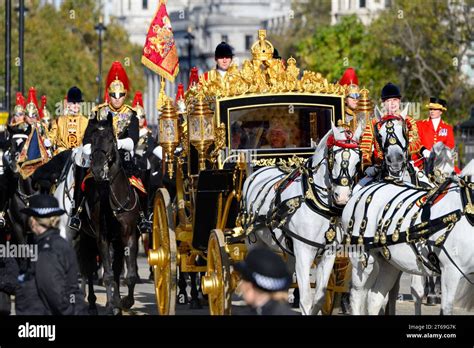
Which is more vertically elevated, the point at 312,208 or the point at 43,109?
the point at 43,109

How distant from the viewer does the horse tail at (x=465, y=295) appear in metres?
13.3

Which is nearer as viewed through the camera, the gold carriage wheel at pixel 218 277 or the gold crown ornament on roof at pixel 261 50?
the gold carriage wheel at pixel 218 277

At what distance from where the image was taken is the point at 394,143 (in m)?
14.8

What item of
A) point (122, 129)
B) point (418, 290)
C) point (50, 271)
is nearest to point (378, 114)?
point (418, 290)

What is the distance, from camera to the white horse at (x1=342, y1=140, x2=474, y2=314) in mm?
13289

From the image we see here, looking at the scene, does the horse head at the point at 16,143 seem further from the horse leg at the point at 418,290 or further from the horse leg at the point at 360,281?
the horse leg at the point at 360,281

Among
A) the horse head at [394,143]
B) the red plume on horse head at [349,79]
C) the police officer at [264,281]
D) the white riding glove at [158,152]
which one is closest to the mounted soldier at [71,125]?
the red plume on horse head at [349,79]

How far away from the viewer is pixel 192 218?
687 inches

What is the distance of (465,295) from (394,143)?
1.94 m

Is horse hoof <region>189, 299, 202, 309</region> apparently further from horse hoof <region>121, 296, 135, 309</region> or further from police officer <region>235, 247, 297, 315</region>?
police officer <region>235, 247, 297, 315</region>

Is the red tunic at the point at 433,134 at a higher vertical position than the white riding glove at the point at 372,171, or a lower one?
higher

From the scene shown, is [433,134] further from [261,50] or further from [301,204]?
[301,204]

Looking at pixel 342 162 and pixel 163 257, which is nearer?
pixel 342 162
